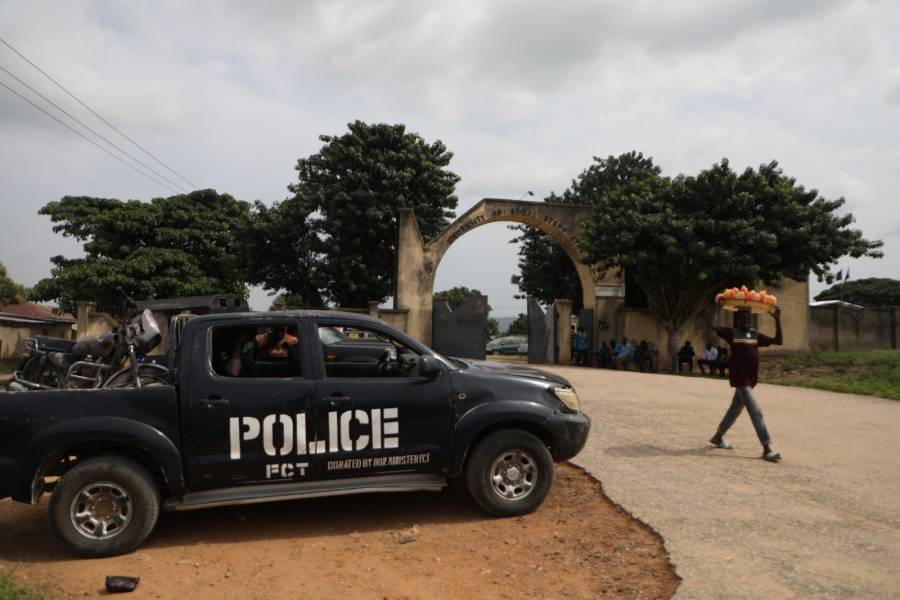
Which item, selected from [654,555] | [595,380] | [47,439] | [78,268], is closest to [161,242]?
[78,268]

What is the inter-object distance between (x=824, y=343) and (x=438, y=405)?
22535 millimetres

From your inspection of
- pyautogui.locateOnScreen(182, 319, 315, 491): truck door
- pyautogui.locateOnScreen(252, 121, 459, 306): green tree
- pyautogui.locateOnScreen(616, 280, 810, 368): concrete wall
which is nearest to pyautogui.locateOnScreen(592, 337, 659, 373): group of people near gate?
pyautogui.locateOnScreen(616, 280, 810, 368): concrete wall

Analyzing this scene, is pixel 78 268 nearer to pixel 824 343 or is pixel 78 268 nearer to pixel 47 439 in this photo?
pixel 47 439

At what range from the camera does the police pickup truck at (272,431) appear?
445cm

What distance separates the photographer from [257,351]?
532 centimetres

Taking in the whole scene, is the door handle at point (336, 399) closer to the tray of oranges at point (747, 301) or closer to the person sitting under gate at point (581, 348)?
the tray of oranges at point (747, 301)

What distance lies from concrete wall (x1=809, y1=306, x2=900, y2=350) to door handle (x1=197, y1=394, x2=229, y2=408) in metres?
23.5

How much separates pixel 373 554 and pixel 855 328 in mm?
24381

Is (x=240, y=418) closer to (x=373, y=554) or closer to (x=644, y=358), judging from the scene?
(x=373, y=554)

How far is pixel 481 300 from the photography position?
20.4 meters

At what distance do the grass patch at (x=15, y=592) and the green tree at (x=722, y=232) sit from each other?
1709 cm

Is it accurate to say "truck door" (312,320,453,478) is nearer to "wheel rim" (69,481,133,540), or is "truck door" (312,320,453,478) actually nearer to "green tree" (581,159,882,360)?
"wheel rim" (69,481,133,540)

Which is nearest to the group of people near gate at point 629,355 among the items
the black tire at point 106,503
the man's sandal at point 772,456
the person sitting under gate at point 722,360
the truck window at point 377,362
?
the person sitting under gate at point 722,360

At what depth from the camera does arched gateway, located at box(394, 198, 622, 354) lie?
2122cm
